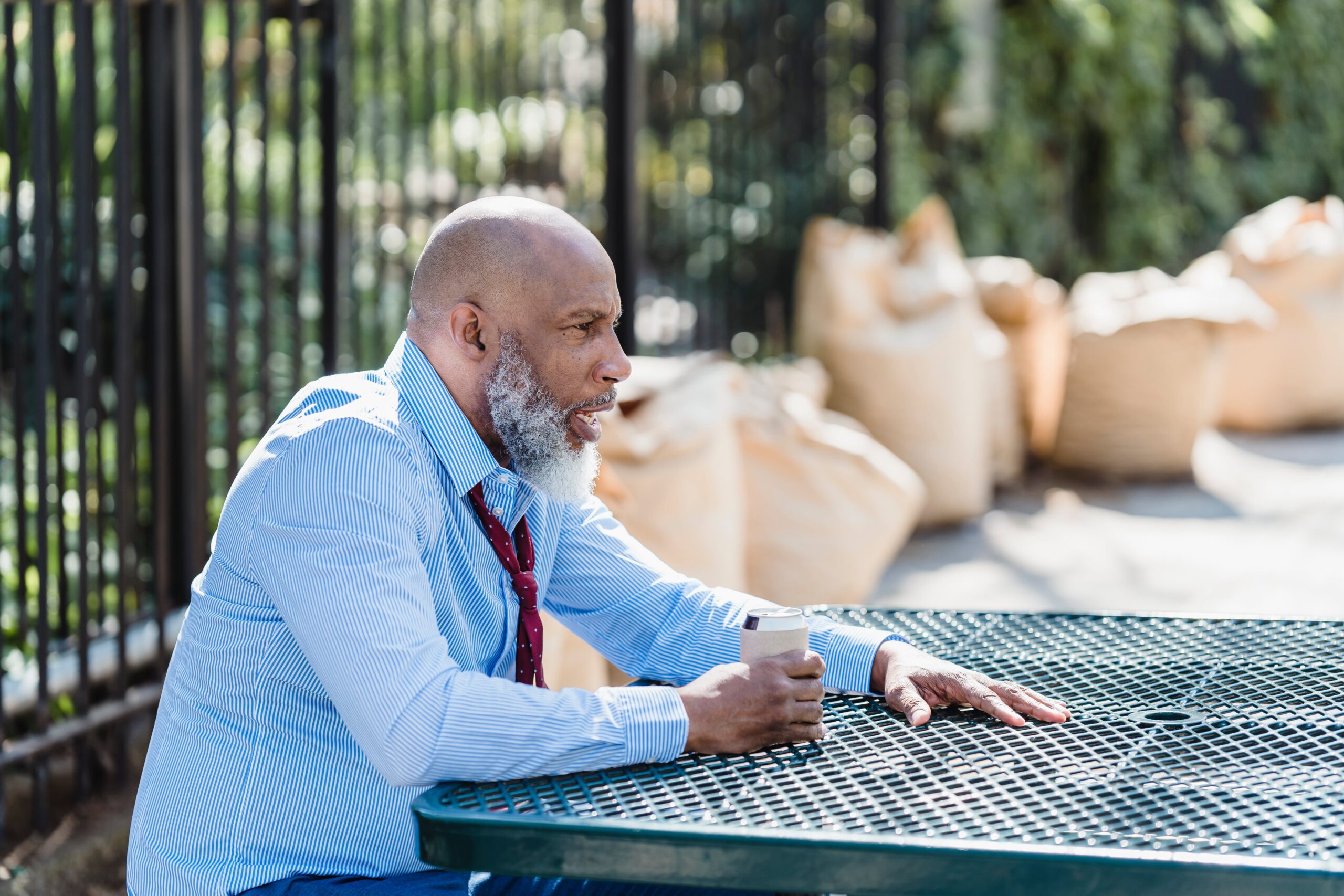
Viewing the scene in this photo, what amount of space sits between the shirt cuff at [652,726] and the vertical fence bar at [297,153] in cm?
206

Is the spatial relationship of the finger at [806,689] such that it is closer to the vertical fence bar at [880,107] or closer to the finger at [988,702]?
the finger at [988,702]

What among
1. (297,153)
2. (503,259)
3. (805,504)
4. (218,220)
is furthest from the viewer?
(218,220)

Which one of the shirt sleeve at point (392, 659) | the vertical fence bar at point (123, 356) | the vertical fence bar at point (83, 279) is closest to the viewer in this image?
the shirt sleeve at point (392, 659)

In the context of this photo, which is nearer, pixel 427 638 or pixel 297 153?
pixel 427 638

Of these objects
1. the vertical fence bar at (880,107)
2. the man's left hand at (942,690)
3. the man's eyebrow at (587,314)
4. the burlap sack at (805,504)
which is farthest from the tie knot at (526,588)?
the vertical fence bar at (880,107)

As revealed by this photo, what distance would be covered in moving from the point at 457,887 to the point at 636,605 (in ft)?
1.62

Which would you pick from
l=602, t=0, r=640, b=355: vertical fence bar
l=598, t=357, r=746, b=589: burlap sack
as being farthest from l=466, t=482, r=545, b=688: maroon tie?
l=602, t=0, r=640, b=355: vertical fence bar

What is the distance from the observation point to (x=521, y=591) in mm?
1762

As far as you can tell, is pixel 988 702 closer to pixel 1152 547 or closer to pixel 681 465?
pixel 681 465

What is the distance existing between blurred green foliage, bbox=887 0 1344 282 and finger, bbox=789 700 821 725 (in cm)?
613

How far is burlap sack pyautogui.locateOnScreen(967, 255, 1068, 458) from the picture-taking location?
658 cm

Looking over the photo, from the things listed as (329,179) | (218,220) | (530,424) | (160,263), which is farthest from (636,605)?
(218,220)

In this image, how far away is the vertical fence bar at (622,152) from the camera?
15.5 ft

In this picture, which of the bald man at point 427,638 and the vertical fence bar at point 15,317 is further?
the vertical fence bar at point 15,317
